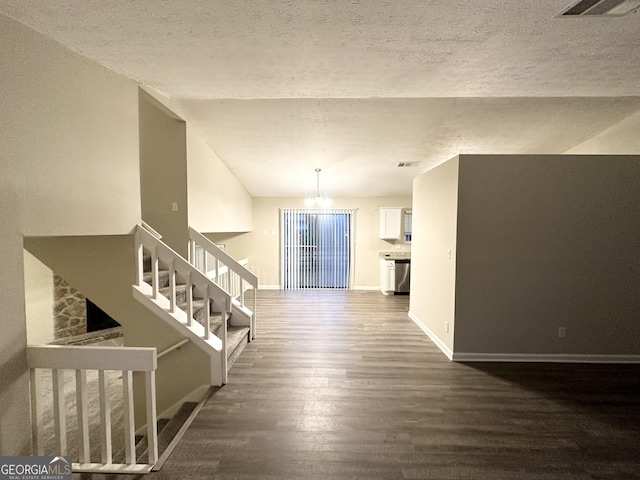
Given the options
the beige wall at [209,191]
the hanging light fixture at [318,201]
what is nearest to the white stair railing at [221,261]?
the beige wall at [209,191]

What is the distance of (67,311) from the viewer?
483 centimetres

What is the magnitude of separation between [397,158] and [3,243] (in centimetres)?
495

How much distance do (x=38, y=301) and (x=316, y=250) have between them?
536 cm

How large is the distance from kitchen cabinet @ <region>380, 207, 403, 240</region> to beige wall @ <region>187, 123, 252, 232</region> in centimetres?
348

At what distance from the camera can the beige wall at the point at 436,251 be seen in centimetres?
336

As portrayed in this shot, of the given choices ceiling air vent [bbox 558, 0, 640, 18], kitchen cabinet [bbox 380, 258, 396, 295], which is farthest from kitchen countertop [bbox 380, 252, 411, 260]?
ceiling air vent [bbox 558, 0, 640, 18]

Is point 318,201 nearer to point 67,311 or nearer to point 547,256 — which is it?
point 547,256

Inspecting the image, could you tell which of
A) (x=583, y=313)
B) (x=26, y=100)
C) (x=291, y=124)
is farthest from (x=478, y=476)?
(x=291, y=124)

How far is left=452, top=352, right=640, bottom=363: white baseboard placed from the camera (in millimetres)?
3184

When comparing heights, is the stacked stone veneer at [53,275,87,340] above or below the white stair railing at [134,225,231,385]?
below

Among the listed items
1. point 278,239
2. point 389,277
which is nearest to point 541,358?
point 389,277

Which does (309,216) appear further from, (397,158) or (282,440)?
(282,440)

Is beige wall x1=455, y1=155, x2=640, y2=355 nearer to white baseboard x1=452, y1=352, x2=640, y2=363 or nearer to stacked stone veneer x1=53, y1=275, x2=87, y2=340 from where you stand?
white baseboard x1=452, y1=352, x2=640, y2=363

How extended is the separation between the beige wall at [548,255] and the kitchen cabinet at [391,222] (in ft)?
12.8
